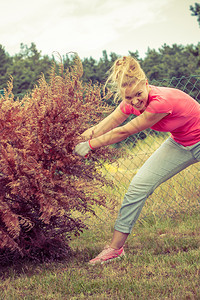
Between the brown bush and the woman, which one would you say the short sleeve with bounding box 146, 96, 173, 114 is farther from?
the brown bush

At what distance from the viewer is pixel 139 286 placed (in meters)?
2.43

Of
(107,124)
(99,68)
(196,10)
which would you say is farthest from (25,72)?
(107,124)

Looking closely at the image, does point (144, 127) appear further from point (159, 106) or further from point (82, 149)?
point (82, 149)

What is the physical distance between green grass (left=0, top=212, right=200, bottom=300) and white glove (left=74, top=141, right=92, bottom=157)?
0.90 metres

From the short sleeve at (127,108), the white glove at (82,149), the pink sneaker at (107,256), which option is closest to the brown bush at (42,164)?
the white glove at (82,149)

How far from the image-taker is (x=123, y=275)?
2.70 meters

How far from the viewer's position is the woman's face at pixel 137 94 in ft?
8.97

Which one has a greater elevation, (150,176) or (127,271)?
(150,176)

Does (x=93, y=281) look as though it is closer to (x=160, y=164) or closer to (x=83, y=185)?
(x=83, y=185)

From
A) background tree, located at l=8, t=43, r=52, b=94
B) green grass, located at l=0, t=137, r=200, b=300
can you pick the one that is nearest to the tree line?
background tree, located at l=8, t=43, r=52, b=94

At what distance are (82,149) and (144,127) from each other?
1.60ft

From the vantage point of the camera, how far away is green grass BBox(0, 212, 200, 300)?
2395mm

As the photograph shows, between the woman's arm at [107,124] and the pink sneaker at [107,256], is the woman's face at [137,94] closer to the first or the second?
the woman's arm at [107,124]

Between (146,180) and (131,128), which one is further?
(146,180)
